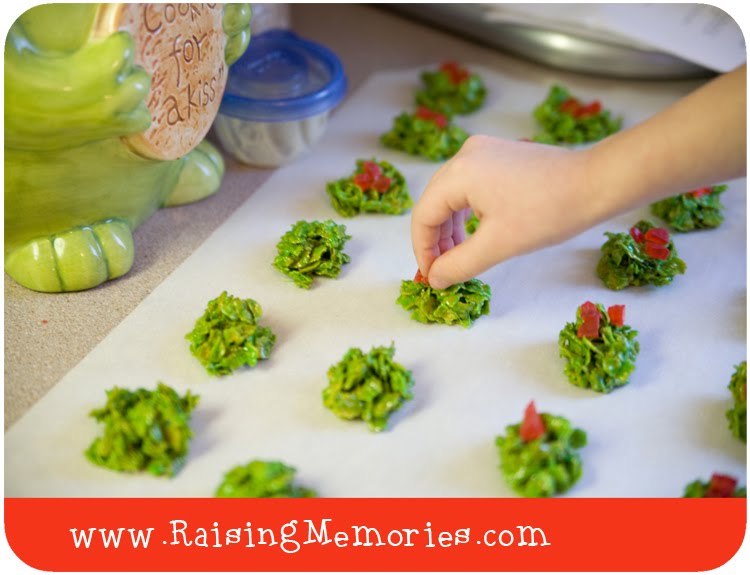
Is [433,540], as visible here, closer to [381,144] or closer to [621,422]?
[621,422]

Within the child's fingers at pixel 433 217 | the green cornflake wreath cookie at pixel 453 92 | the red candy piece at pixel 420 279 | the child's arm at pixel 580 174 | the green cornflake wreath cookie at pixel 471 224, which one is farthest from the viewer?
the green cornflake wreath cookie at pixel 453 92

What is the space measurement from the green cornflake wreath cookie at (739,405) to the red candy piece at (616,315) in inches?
4.9

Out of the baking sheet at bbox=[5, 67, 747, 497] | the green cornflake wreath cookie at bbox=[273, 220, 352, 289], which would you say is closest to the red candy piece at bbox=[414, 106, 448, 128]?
the baking sheet at bbox=[5, 67, 747, 497]

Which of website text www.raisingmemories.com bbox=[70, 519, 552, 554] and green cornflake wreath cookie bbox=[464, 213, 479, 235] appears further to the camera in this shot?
green cornflake wreath cookie bbox=[464, 213, 479, 235]

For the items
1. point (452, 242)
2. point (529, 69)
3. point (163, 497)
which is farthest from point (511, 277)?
point (529, 69)

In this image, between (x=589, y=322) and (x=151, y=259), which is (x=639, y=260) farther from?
(x=151, y=259)

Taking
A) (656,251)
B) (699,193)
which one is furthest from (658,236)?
(699,193)

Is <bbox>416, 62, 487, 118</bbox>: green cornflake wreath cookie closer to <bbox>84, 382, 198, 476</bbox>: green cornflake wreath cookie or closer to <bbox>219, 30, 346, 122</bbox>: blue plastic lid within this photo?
<bbox>219, 30, 346, 122</bbox>: blue plastic lid

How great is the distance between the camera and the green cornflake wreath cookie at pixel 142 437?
2.62 ft

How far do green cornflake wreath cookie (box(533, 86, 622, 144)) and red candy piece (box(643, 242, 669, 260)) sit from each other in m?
0.29

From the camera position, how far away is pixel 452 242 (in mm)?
986

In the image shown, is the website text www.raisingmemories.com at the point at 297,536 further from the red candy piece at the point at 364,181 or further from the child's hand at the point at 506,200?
the red candy piece at the point at 364,181

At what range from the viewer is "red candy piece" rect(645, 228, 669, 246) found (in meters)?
1.06

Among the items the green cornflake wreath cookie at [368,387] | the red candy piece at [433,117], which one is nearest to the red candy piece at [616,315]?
the green cornflake wreath cookie at [368,387]
